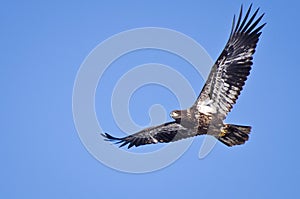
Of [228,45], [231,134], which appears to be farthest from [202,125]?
[228,45]

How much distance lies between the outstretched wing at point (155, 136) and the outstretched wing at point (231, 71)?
3.66ft

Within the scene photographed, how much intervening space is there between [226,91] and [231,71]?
1.44 feet

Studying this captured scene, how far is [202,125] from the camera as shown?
19234mm

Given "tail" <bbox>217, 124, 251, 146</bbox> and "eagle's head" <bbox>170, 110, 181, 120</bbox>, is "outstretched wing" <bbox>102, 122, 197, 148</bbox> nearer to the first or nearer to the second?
"eagle's head" <bbox>170, 110, 181, 120</bbox>

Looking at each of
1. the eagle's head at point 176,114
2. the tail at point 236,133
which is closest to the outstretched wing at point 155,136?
the eagle's head at point 176,114

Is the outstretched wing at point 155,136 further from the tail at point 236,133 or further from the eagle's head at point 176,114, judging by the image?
the tail at point 236,133

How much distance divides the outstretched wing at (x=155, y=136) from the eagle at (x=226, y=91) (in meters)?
0.43

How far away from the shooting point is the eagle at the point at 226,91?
18.9 meters

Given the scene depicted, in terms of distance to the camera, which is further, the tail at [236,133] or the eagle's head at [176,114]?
the eagle's head at [176,114]

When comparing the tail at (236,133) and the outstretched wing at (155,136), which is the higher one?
the outstretched wing at (155,136)

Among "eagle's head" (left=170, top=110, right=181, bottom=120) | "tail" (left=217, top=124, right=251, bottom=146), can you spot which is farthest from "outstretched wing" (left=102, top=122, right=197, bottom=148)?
"tail" (left=217, top=124, right=251, bottom=146)

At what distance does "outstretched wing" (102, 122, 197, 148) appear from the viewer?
20000 mm

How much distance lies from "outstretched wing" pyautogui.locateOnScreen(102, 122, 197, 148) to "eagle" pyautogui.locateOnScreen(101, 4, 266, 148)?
434 millimetres

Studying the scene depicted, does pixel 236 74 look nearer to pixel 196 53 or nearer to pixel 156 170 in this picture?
pixel 196 53
